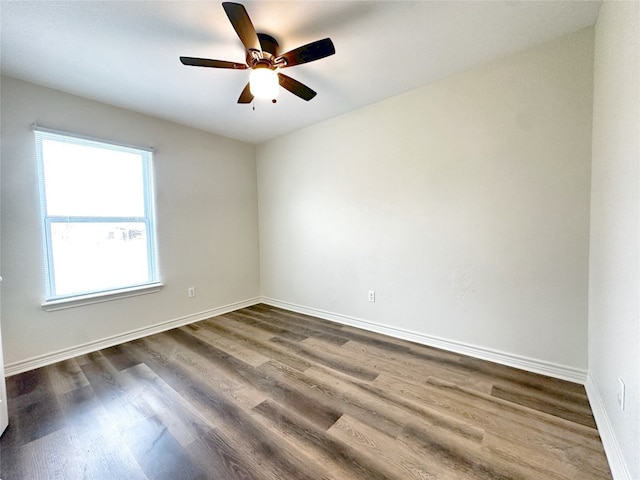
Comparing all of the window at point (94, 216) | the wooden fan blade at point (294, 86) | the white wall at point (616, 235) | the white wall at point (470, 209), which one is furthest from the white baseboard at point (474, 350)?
the wooden fan blade at point (294, 86)

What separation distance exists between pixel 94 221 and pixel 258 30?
241 cm

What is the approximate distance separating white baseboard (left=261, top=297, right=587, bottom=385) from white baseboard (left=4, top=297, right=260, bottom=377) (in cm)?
143

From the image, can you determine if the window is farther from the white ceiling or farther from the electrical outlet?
the electrical outlet

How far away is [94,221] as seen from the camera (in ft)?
8.74

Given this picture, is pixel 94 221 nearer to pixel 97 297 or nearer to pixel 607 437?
pixel 97 297

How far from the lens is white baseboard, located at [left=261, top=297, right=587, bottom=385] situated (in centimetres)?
196

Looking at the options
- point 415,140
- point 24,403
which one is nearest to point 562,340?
point 415,140

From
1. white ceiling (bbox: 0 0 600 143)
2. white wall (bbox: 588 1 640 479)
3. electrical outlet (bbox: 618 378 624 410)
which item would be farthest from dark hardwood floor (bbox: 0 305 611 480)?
white ceiling (bbox: 0 0 600 143)

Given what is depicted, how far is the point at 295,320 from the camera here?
11.0ft

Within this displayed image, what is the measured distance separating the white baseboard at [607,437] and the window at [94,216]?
3805 millimetres

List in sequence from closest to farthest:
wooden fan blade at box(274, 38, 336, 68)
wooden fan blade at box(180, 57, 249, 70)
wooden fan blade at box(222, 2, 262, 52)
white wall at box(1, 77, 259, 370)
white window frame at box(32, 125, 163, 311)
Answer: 1. wooden fan blade at box(222, 2, 262, 52)
2. wooden fan blade at box(274, 38, 336, 68)
3. wooden fan blade at box(180, 57, 249, 70)
4. white wall at box(1, 77, 259, 370)
5. white window frame at box(32, 125, 163, 311)

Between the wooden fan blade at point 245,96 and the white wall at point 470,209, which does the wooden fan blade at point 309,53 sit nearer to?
the wooden fan blade at point 245,96

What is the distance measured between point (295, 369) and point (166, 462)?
3.42 feet

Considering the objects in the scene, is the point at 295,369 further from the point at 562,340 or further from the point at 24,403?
the point at 562,340
